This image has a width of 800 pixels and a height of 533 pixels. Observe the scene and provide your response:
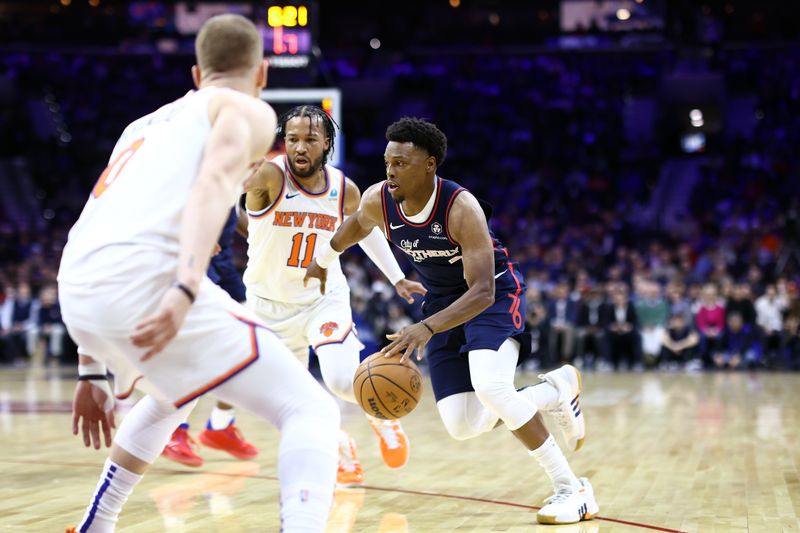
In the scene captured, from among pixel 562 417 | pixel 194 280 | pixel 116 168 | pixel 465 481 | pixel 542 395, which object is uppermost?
pixel 116 168

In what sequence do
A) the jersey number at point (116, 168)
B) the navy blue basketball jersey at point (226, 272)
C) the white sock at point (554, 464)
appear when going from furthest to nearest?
the navy blue basketball jersey at point (226, 272)
the white sock at point (554, 464)
the jersey number at point (116, 168)

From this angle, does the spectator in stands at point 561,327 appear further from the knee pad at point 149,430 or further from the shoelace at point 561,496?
the knee pad at point 149,430

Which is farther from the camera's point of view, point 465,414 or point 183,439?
point 183,439

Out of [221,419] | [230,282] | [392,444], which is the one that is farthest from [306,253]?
[230,282]

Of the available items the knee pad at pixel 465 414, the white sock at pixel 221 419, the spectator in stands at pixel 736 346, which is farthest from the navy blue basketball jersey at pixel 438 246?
the spectator in stands at pixel 736 346

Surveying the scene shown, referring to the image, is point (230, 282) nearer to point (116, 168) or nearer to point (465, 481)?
point (465, 481)

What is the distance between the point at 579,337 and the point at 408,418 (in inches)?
271

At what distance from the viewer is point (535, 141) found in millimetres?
24312

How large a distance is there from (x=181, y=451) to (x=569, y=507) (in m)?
2.53

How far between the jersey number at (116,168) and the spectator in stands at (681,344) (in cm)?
1308

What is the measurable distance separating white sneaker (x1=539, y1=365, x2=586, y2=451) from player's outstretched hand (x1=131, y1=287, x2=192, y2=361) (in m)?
2.83

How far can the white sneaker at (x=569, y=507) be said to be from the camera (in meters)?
4.38

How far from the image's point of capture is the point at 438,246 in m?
4.64

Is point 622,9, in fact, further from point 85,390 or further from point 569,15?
point 85,390
